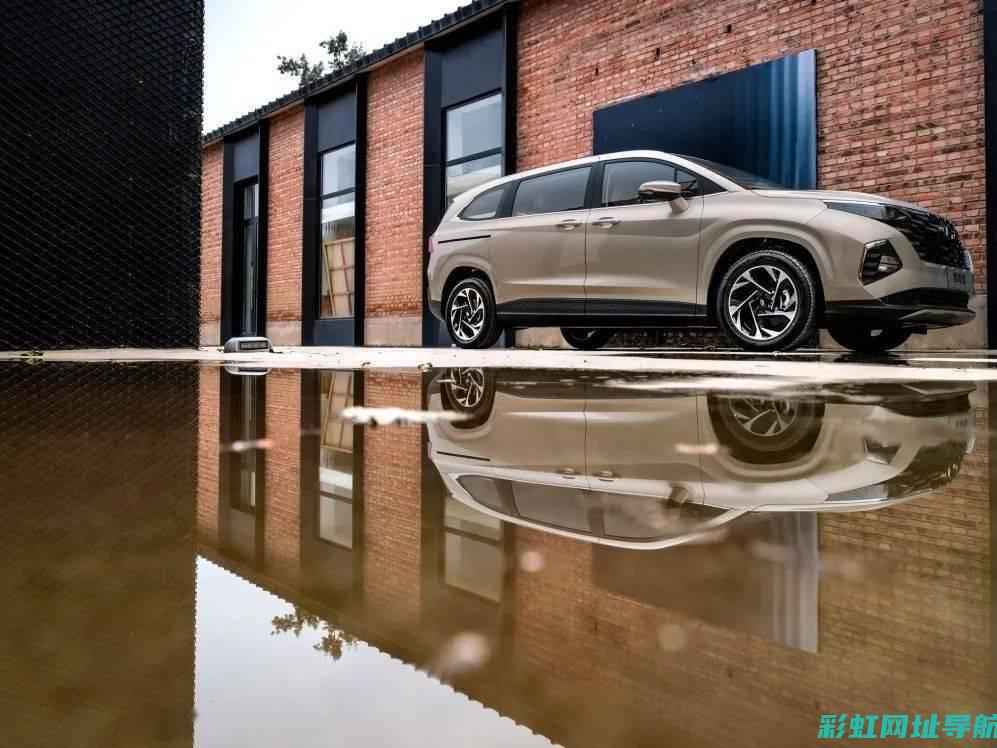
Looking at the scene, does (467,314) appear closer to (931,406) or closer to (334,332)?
(931,406)

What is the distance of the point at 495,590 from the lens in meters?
0.84

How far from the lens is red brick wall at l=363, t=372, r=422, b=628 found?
0.83m

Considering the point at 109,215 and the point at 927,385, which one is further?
the point at 109,215

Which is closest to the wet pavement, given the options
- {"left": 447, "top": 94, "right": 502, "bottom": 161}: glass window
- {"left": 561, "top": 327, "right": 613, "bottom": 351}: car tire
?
{"left": 561, "top": 327, "right": 613, "bottom": 351}: car tire

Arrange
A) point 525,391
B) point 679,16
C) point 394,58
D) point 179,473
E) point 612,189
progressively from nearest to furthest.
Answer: point 179,473 < point 525,391 < point 612,189 < point 679,16 < point 394,58

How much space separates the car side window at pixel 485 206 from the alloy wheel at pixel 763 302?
276 cm

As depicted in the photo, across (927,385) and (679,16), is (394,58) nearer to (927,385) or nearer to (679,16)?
(679,16)

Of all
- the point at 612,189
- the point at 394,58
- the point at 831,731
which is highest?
the point at 394,58

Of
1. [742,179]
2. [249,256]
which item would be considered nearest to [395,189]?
[249,256]

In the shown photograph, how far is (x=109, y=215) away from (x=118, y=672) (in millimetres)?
8694

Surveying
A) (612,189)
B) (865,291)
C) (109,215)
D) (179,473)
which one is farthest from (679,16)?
(179,473)

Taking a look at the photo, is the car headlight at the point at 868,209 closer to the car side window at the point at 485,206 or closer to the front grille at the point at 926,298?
the front grille at the point at 926,298

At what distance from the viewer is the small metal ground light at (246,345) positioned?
8.33 metres

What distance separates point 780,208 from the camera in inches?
223
